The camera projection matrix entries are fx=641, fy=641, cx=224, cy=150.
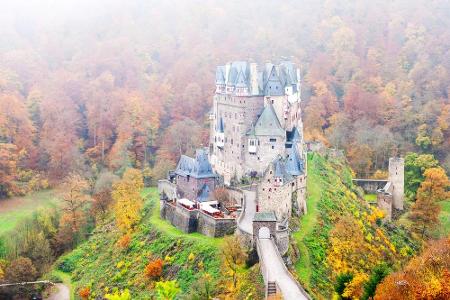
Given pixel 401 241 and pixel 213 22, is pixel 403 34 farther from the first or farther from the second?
pixel 401 241

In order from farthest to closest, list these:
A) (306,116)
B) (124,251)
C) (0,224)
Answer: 1. (306,116)
2. (0,224)
3. (124,251)

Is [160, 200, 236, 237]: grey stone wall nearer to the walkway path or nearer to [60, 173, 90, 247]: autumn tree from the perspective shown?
the walkway path

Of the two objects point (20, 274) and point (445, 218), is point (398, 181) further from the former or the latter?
point (20, 274)

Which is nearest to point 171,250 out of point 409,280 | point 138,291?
point 138,291

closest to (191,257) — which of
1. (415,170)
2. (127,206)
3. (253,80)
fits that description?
(127,206)

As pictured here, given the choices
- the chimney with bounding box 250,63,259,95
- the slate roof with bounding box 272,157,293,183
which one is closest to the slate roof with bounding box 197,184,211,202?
the slate roof with bounding box 272,157,293,183

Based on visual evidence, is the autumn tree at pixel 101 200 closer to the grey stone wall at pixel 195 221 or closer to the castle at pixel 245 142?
the castle at pixel 245 142
